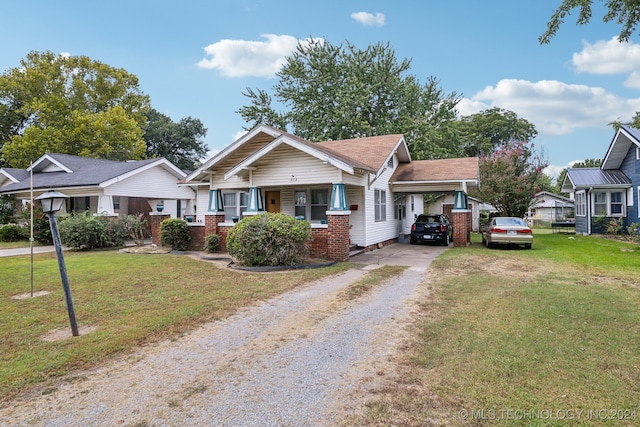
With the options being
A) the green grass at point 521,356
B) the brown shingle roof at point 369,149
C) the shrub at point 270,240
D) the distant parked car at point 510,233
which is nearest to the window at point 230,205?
the brown shingle roof at point 369,149

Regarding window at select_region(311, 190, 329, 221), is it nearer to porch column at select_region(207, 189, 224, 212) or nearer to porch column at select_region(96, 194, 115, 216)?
porch column at select_region(207, 189, 224, 212)

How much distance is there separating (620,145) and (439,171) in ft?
37.2

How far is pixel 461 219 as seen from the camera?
52.7 feet

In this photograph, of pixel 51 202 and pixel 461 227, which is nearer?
pixel 51 202

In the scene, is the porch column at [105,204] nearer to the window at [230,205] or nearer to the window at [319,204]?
the window at [230,205]

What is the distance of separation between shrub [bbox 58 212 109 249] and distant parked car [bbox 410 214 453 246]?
1420 centimetres

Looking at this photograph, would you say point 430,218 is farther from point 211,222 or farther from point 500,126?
point 500,126

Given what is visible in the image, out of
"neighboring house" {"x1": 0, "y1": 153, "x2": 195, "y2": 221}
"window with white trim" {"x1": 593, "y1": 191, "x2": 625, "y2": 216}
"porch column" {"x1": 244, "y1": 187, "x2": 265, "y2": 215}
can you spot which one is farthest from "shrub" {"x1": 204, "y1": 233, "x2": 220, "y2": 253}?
"window with white trim" {"x1": 593, "y1": 191, "x2": 625, "y2": 216}

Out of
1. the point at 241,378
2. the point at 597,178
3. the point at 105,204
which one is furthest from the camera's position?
the point at 597,178

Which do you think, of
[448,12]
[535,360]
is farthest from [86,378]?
[448,12]

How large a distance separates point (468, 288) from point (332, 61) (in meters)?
26.7

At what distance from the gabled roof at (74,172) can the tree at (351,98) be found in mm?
11027

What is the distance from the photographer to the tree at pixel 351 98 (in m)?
28.2

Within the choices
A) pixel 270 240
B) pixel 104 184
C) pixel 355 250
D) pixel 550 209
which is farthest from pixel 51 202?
pixel 550 209
